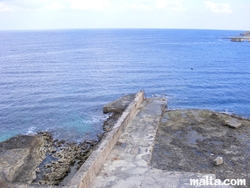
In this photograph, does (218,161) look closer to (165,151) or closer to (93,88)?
(165,151)

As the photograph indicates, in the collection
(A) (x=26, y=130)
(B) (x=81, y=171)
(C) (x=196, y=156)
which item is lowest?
(A) (x=26, y=130)

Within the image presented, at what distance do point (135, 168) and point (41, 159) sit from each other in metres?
8.46

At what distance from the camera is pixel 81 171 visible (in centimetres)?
1290

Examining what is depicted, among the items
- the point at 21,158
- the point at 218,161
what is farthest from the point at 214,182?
the point at 21,158

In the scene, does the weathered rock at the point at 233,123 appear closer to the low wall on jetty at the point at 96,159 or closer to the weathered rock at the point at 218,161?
the weathered rock at the point at 218,161

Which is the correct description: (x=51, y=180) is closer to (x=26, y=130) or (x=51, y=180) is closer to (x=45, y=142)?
(x=45, y=142)

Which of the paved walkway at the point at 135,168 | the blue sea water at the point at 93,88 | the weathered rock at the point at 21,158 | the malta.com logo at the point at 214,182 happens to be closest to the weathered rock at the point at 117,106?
the blue sea water at the point at 93,88

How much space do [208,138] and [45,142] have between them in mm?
13363

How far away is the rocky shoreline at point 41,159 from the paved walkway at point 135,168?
3360 mm

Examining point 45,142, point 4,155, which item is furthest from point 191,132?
point 4,155

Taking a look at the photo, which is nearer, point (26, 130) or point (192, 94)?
point (26, 130)

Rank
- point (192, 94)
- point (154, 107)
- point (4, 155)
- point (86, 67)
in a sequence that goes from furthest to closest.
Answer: point (86, 67) → point (192, 94) → point (154, 107) → point (4, 155)

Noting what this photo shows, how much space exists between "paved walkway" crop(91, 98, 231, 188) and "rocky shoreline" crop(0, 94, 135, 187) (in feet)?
11.0

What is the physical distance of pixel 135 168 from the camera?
1447cm
